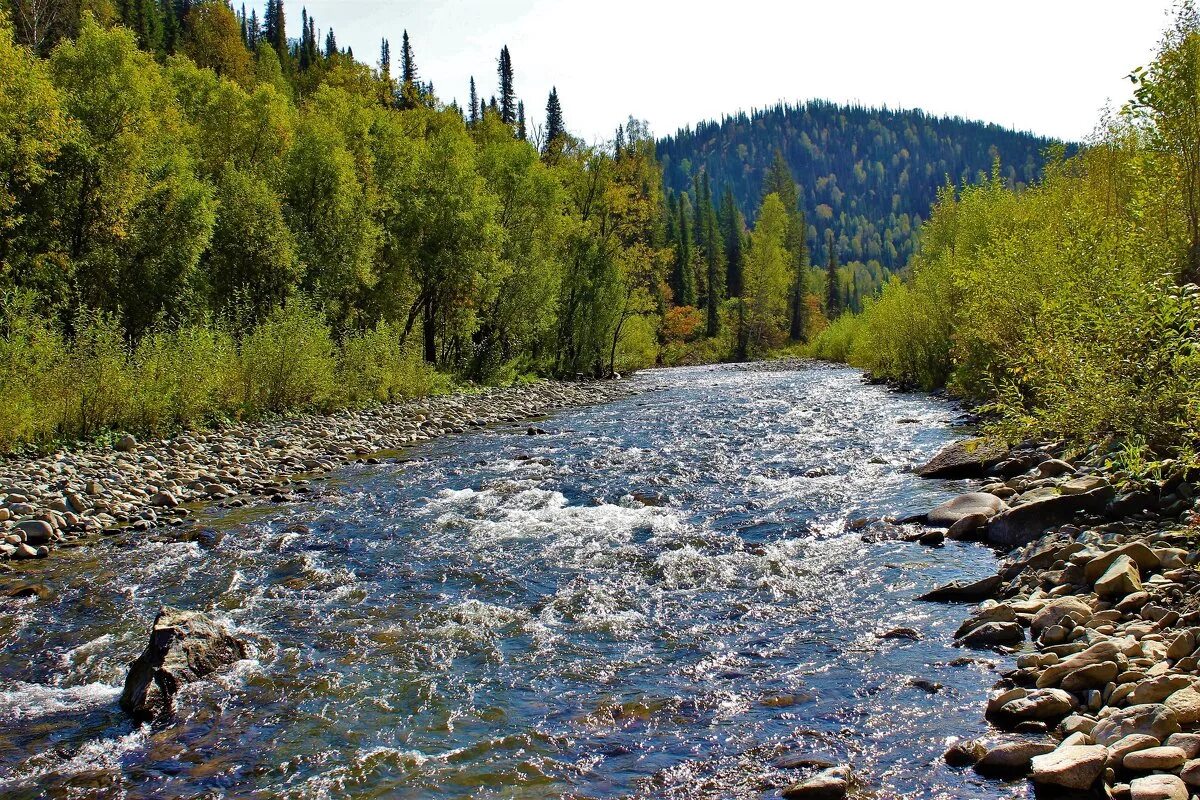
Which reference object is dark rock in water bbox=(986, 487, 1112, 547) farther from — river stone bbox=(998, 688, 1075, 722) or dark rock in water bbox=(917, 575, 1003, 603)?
river stone bbox=(998, 688, 1075, 722)

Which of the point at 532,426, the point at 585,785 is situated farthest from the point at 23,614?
the point at 532,426

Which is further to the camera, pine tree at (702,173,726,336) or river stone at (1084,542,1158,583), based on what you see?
pine tree at (702,173,726,336)

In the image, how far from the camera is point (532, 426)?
2306 cm

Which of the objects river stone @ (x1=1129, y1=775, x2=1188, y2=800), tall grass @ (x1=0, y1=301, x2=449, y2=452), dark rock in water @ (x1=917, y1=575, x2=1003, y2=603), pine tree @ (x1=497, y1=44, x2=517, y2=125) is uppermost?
pine tree @ (x1=497, y1=44, x2=517, y2=125)

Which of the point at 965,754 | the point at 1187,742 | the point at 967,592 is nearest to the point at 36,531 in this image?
the point at 965,754

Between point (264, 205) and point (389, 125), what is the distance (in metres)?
8.00

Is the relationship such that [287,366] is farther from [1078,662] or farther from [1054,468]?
[1078,662]

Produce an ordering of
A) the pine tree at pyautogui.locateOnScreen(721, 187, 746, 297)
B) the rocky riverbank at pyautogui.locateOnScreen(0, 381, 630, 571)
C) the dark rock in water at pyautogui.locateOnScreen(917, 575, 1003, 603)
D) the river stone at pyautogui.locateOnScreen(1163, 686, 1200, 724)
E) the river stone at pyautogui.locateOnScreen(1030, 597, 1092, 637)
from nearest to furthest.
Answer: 1. the river stone at pyautogui.locateOnScreen(1163, 686, 1200, 724)
2. the river stone at pyautogui.locateOnScreen(1030, 597, 1092, 637)
3. the dark rock in water at pyautogui.locateOnScreen(917, 575, 1003, 603)
4. the rocky riverbank at pyautogui.locateOnScreen(0, 381, 630, 571)
5. the pine tree at pyautogui.locateOnScreen(721, 187, 746, 297)

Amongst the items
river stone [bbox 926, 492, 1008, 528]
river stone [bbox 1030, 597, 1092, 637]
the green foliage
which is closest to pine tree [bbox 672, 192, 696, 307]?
the green foliage

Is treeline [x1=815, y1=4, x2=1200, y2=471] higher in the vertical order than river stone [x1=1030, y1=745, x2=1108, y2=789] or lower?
higher

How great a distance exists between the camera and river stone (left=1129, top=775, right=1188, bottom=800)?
409cm

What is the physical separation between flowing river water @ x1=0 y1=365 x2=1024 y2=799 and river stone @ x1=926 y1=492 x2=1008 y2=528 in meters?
0.77

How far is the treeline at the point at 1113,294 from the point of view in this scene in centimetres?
866

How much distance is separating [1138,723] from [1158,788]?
2.19 ft
